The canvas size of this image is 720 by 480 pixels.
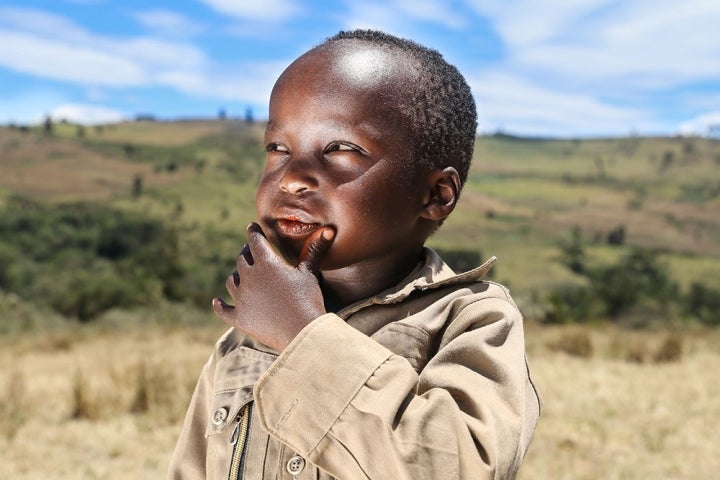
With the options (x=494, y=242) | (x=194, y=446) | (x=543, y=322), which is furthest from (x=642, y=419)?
(x=494, y=242)

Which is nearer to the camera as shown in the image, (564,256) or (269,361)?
(269,361)

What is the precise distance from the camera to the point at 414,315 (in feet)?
5.17

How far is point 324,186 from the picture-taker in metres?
1.45

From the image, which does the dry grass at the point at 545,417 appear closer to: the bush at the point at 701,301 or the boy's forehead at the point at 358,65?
the boy's forehead at the point at 358,65

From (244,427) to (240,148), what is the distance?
337 ft

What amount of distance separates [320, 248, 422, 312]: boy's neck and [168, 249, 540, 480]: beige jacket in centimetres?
4

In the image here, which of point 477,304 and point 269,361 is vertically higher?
point 477,304

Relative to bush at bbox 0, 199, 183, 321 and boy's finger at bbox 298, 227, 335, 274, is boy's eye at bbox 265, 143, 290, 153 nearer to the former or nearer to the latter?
boy's finger at bbox 298, 227, 335, 274

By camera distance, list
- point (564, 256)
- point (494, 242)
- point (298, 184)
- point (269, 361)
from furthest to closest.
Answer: point (494, 242)
point (564, 256)
point (269, 361)
point (298, 184)

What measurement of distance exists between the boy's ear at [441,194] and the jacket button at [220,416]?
0.60 metres

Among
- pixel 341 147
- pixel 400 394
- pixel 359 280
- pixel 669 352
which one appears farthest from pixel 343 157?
pixel 669 352

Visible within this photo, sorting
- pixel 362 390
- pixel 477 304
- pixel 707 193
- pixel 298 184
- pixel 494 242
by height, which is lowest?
pixel 494 242

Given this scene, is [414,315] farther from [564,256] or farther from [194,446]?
[564,256]

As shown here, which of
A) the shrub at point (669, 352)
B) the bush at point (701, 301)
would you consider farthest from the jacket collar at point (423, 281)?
the bush at point (701, 301)
